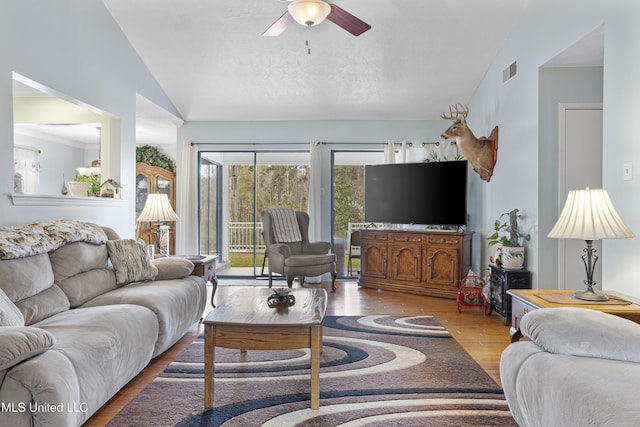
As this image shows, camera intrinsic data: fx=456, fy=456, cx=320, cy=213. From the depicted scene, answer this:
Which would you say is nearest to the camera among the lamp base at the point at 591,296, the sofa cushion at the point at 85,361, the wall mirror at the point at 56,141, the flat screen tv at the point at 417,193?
the sofa cushion at the point at 85,361

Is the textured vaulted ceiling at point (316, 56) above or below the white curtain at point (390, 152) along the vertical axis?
above

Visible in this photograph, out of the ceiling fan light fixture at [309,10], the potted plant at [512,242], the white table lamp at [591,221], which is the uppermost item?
the ceiling fan light fixture at [309,10]

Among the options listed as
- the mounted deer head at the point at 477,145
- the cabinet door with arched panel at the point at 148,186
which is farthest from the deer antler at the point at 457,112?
the cabinet door with arched panel at the point at 148,186

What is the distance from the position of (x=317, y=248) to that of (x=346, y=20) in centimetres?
346

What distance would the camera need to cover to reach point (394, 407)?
8.39 feet

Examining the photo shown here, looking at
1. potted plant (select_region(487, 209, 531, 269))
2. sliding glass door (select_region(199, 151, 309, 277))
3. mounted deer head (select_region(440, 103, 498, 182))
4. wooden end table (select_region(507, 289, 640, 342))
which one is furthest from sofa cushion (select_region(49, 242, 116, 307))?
mounted deer head (select_region(440, 103, 498, 182))

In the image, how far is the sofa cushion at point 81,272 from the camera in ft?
10.4

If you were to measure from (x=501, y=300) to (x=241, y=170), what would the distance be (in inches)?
191

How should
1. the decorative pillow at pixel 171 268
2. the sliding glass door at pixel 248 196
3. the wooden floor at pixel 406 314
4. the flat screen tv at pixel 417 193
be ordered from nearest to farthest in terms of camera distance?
the wooden floor at pixel 406 314, the decorative pillow at pixel 171 268, the flat screen tv at pixel 417 193, the sliding glass door at pixel 248 196

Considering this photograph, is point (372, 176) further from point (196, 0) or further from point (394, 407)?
point (394, 407)

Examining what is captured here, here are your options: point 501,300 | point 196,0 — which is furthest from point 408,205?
point 196,0

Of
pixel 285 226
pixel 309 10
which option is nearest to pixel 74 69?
pixel 309 10

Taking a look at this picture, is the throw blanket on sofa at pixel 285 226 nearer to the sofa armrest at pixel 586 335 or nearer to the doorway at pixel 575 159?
the doorway at pixel 575 159

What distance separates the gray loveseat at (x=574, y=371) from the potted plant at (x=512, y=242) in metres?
2.45
